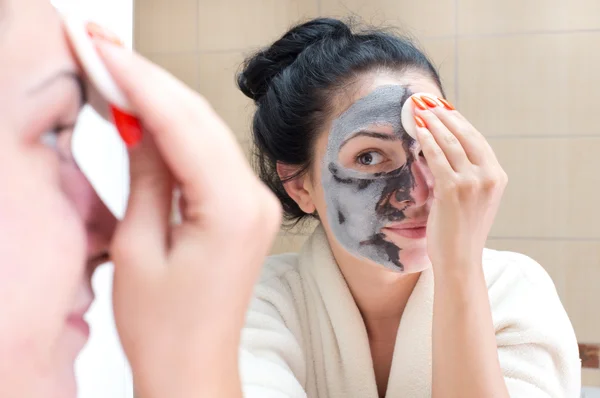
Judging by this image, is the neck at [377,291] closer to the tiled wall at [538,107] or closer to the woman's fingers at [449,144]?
the woman's fingers at [449,144]

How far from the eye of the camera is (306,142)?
83 cm

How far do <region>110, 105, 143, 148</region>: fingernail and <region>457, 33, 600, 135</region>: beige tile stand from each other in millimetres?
1347

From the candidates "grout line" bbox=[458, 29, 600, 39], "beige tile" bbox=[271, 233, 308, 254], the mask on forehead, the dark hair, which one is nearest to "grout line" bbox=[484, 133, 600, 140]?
"grout line" bbox=[458, 29, 600, 39]

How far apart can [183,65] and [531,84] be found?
934 mm

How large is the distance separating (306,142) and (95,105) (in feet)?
1.95

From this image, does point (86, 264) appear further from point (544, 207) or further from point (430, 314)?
point (544, 207)

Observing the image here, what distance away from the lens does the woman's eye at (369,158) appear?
2.46 feet

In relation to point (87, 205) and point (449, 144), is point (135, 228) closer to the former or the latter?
point (87, 205)

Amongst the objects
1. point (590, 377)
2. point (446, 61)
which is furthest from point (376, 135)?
point (590, 377)

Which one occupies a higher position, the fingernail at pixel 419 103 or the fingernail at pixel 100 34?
the fingernail at pixel 100 34

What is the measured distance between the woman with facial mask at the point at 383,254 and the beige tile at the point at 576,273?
2.03ft

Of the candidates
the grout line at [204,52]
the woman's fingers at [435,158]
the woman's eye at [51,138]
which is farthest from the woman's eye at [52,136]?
the grout line at [204,52]

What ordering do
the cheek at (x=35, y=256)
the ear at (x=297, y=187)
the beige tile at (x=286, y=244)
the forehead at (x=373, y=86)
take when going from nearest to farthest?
the cheek at (x=35, y=256) → the forehead at (x=373, y=86) → the ear at (x=297, y=187) → the beige tile at (x=286, y=244)

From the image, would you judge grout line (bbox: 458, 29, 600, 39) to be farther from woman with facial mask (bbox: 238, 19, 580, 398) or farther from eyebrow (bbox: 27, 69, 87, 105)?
eyebrow (bbox: 27, 69, 87, 105)
